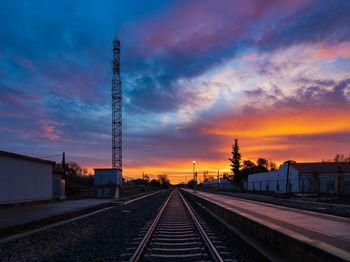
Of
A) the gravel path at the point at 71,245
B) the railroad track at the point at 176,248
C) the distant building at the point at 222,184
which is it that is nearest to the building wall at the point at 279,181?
the distant building at the point at 222,184

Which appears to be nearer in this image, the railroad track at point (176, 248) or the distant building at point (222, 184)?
the railroad track at point (176, 248)

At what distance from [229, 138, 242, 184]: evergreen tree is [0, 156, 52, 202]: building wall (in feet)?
252

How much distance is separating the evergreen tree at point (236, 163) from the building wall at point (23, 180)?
7681 cm

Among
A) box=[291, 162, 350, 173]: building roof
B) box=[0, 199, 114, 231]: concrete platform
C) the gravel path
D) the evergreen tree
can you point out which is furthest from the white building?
the evergreen tree

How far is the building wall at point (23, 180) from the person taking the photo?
1788 centimetres

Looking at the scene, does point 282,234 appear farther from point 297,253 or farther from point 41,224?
point 41,224

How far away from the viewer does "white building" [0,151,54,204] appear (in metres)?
17.9

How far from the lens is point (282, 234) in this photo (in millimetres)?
6078

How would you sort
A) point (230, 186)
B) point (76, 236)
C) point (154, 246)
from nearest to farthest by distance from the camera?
point (154, 246)
point (76, 236)
point (230, 186)

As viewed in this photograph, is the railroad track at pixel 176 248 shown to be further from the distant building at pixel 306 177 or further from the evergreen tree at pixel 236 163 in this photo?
the evergreen tree at pixel 236 163

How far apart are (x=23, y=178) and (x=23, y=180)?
150mm

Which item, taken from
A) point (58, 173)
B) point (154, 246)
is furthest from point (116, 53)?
point (154, 246)

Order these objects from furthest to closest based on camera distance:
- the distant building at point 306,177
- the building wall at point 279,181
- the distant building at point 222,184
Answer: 1. the distant building at point 222,184
2. the building wall at point 279,181
3. the distant building at point 306,177

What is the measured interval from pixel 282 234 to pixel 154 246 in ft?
12.5
